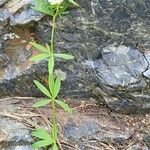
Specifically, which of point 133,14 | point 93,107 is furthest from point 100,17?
point 93,107

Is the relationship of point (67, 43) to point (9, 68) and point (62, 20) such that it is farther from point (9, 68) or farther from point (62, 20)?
point (9, 68)

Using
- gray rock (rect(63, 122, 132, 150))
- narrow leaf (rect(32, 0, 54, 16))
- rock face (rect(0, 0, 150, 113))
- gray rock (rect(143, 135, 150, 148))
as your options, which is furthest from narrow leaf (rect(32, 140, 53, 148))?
narrow leaf (rect(32, 0, 54, 16))

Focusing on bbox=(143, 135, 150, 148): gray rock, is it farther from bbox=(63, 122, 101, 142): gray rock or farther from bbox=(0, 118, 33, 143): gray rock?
bbox=(0, 118, 33, 143): gray rock

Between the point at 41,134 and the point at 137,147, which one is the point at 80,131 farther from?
the point at 137,147

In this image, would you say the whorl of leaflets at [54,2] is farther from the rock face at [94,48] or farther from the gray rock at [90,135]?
the gray rock at [90,135]

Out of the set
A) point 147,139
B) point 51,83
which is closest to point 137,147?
point 147,139

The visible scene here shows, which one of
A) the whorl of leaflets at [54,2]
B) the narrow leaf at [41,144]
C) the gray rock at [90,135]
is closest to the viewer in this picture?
the whorl of leaflets at [54,2]

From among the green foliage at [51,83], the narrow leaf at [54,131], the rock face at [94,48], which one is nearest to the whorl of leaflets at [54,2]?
the green foliage at [51,83]

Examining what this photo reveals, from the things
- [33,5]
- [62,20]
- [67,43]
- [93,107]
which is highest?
[33,5]
